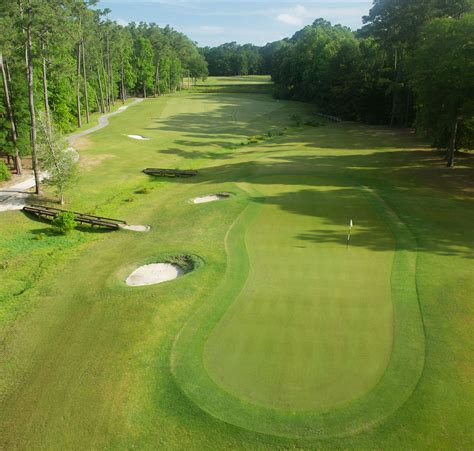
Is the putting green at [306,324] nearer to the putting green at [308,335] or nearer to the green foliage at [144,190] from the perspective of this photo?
the putting green at [308,335]

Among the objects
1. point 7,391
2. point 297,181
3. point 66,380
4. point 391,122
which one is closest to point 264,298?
point 66,380

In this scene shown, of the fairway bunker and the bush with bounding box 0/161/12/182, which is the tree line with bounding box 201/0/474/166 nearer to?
the fairway bunker

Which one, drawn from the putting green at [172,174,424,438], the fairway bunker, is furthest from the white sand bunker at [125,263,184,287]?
the putting green at [172,174,424,438]

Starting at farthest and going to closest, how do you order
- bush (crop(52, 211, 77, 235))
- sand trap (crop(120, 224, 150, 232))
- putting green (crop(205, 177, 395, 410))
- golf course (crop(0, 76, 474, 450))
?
1. sand trap (crop(120, 224, 150, 232))
2. bush (crop(52, 211, 77, 235))
3. putting green (crop(205, 177, 395, 410))
4. golf course (crop(0, 76, 474, 450))

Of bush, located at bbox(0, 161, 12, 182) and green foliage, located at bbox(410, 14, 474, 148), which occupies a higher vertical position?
green foliage, located at bbox(410, 14, 474, 148)

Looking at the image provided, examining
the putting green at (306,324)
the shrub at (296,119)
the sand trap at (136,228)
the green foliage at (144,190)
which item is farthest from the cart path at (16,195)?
the shrub at (296,119)

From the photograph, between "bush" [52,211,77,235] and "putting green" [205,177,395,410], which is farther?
"bush" [52,211,77,235]
